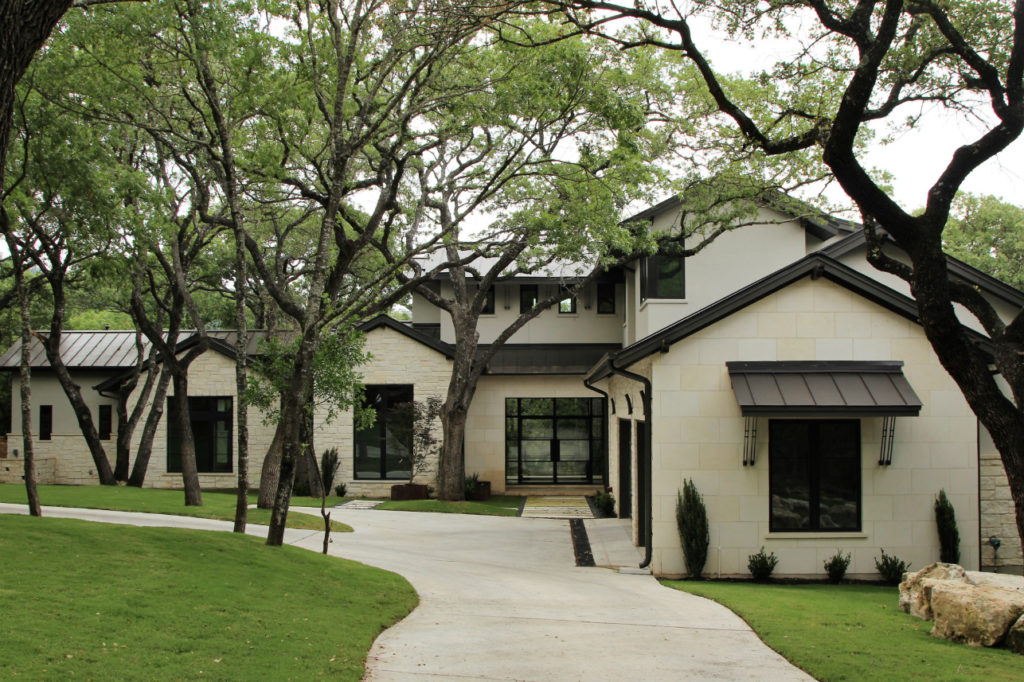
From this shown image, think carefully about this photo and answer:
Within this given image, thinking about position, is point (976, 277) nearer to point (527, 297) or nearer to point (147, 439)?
point (527, 297)

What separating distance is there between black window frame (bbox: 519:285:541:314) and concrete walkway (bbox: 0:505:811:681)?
13277mm

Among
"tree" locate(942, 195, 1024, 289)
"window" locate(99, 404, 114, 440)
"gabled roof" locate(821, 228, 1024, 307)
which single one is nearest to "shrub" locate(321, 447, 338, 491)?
"window" locate(99, 404, 114, 440)

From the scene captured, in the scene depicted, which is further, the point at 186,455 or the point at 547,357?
the point at 547,357

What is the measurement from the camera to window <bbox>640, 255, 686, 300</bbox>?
72.9ft

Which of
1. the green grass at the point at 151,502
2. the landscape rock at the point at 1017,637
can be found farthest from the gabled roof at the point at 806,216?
the landscape rock at the point at 1017,637

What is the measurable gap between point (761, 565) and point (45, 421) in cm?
Result: 2636

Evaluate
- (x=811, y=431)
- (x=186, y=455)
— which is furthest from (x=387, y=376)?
(x=811, y=431)

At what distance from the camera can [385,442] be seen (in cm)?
2641

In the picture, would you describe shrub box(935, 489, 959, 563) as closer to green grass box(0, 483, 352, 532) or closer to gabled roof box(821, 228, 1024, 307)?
gabled roof box(821, 228, 1024, 307)

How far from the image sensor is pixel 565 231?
59.1 feet

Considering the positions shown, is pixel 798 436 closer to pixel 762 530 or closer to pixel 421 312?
pixel 762 530

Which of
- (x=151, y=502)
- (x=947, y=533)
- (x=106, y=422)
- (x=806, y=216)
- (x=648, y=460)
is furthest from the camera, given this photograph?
(x=106, y=422)

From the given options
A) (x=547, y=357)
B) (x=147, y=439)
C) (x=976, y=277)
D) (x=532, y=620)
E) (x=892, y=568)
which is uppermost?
(x=976, y=277)

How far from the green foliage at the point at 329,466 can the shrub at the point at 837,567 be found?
624 inches
